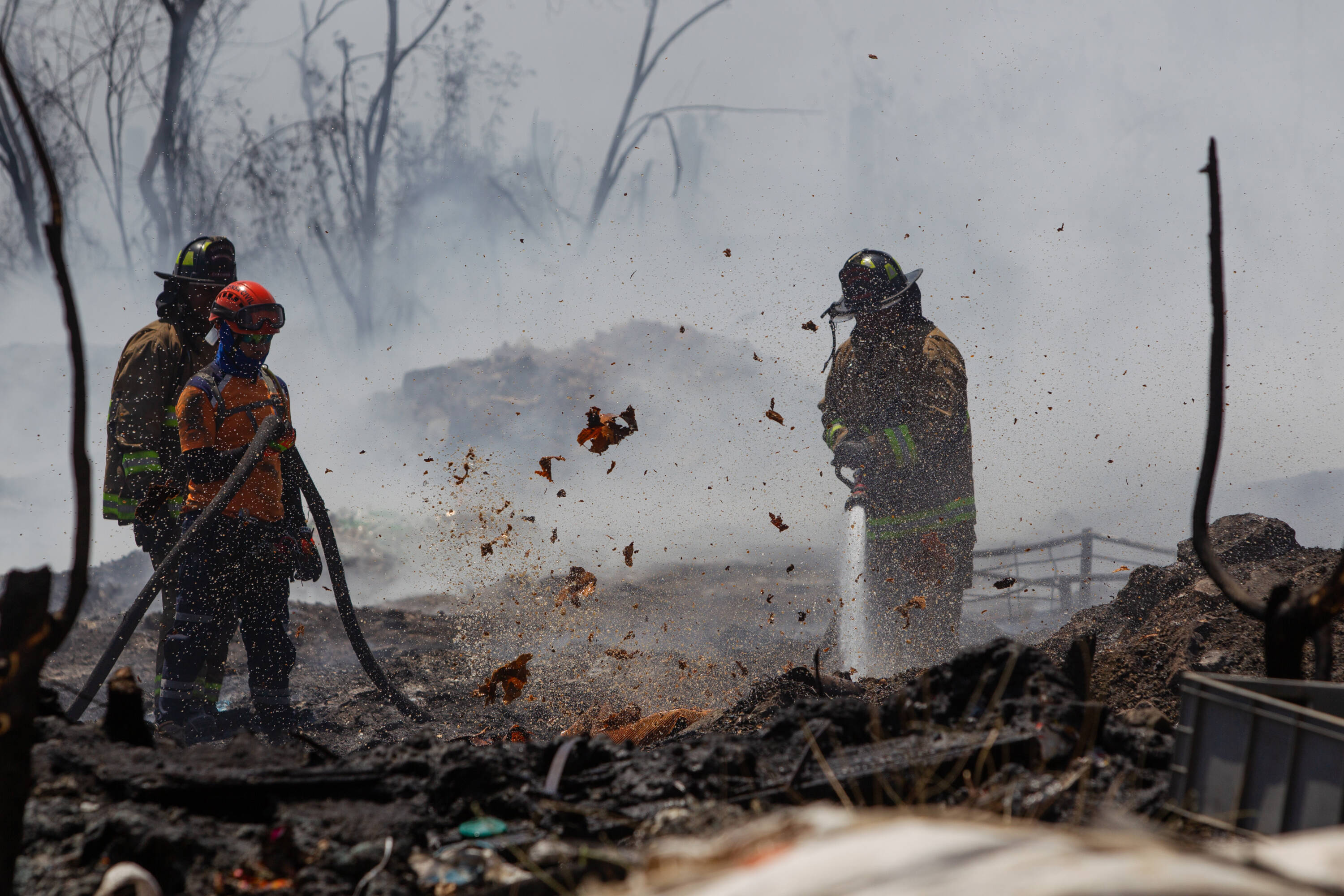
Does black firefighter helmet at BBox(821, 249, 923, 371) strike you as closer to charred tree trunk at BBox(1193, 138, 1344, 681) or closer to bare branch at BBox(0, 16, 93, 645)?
charred tree trunk at BBox(1193, 138, 1344, 681)

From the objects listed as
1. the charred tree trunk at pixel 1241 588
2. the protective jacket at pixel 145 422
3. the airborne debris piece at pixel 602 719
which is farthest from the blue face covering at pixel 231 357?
the charred tree trunk at pixel 1241 588

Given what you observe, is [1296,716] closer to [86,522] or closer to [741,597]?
[86,522]

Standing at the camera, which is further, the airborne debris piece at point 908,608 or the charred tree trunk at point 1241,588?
the airborne debris piece at point 908,608

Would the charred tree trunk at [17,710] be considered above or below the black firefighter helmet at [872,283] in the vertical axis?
below

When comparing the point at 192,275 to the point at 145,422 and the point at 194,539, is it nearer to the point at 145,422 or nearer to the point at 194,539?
the point at 145,422

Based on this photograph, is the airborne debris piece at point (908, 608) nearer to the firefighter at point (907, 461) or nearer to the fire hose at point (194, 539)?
the firefighter at point (907, 461)

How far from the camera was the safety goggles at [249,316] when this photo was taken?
4824 mm

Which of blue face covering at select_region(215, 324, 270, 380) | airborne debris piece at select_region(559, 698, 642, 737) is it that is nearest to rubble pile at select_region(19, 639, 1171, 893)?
airborne debris piece at select_region(559, 698, 642, 737)

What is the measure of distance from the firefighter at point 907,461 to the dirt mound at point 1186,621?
3.05 ft

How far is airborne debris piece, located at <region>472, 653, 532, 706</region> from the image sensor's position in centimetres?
565

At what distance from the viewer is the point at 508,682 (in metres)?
5.82

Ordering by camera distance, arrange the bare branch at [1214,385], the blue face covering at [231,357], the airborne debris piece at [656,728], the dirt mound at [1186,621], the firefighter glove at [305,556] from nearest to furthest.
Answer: the bare branch at [1214,385], the dirt mound at [1186,621], the airborne debris piece at [656,728], the blue face covering at [231,357], the firefighter glove at [305,556]

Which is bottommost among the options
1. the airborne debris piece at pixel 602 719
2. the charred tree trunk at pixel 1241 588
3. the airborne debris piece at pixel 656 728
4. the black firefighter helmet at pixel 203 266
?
the airborne debris piece at pixel 602 719

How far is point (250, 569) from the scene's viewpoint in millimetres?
4977
